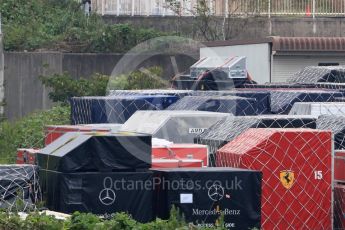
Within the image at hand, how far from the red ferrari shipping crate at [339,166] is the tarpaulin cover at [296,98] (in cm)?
592

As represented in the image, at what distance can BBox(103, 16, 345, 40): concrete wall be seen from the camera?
37000 millimetres

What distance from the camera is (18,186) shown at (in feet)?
51.6

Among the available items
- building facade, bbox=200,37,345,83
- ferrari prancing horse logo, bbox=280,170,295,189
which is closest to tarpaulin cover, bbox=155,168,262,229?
ferrari prancing horse logo, bbox=280,170,295,189

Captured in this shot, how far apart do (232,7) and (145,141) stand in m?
22.5

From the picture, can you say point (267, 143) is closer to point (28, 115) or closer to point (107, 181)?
point (107, 181)

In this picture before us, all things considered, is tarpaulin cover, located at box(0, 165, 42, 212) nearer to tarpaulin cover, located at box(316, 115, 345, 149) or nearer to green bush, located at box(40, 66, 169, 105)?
tarpaulin cover, located at box(316, 115, 345, 149)

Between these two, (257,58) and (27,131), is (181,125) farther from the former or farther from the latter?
(257,58)

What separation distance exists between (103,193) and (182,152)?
3.26 m

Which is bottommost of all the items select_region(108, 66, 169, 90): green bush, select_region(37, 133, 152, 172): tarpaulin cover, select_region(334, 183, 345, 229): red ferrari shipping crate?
select_region(334, 183, 345, 229): red ferrari shipping crate

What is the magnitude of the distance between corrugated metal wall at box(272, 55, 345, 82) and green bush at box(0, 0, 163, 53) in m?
4.63

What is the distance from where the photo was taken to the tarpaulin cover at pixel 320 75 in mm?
29234

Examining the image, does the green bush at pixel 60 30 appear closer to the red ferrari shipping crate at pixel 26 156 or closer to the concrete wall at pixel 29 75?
the concrete wall at pixel 29 75

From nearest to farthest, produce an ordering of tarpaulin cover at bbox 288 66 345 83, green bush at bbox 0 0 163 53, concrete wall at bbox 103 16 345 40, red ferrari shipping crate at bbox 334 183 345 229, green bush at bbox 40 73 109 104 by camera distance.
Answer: red ferrari shipping crate at bbox 334 183 345 229 → tarpaulin cover at bbox 288 66 345 83 → green bush at bbox 40 73 109 104 → green bush at bbox 0 0 163 53 → concrete wall at bbox 103 16 345 40

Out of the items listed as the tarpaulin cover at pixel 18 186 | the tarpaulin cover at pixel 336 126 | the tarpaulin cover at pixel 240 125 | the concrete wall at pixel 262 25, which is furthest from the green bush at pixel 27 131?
the tarpaulin cover at pixel 18 186
